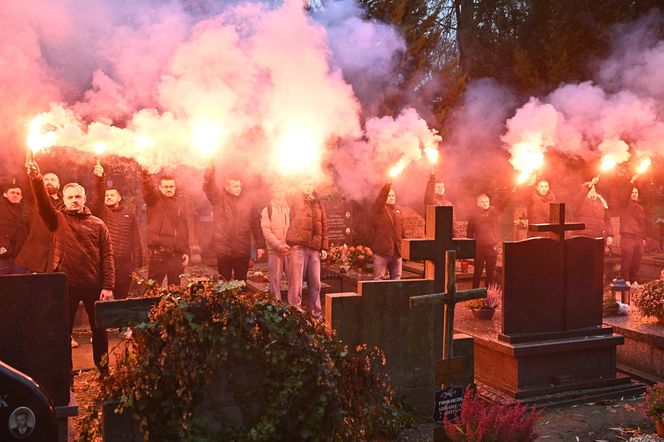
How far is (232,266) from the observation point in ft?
33.3

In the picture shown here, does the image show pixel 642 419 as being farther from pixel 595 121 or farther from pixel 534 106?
pixel 534 106

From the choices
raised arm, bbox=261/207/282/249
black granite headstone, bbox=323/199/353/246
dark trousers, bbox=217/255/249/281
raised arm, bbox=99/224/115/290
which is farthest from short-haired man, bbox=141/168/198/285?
black granite headstone, bbox=323/199/353/246

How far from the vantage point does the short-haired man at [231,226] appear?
32.4 ft

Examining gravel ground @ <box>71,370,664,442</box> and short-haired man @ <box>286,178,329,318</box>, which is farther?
short-haired man @ <box>286,178,329,318</box>

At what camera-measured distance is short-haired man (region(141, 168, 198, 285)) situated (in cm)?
927

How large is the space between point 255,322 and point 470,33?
77.8 feet

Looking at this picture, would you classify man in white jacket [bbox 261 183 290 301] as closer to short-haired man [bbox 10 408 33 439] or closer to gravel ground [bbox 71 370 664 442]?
gravel ground [bbox 71 370 664 442]

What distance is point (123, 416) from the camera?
4309 mm

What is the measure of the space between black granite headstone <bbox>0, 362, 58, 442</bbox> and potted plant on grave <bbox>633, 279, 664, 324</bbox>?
23.7 ft

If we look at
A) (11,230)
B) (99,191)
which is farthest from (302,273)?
(11,230)

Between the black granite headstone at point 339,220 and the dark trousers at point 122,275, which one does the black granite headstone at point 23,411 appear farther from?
the black granite headstone at point 339,220

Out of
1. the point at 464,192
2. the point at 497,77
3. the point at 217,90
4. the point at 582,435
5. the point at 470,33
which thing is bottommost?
the point at 582,435

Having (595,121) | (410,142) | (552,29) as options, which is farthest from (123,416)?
(552,29)

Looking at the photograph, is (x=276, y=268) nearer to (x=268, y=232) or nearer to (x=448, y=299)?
(x=268, y=232)
